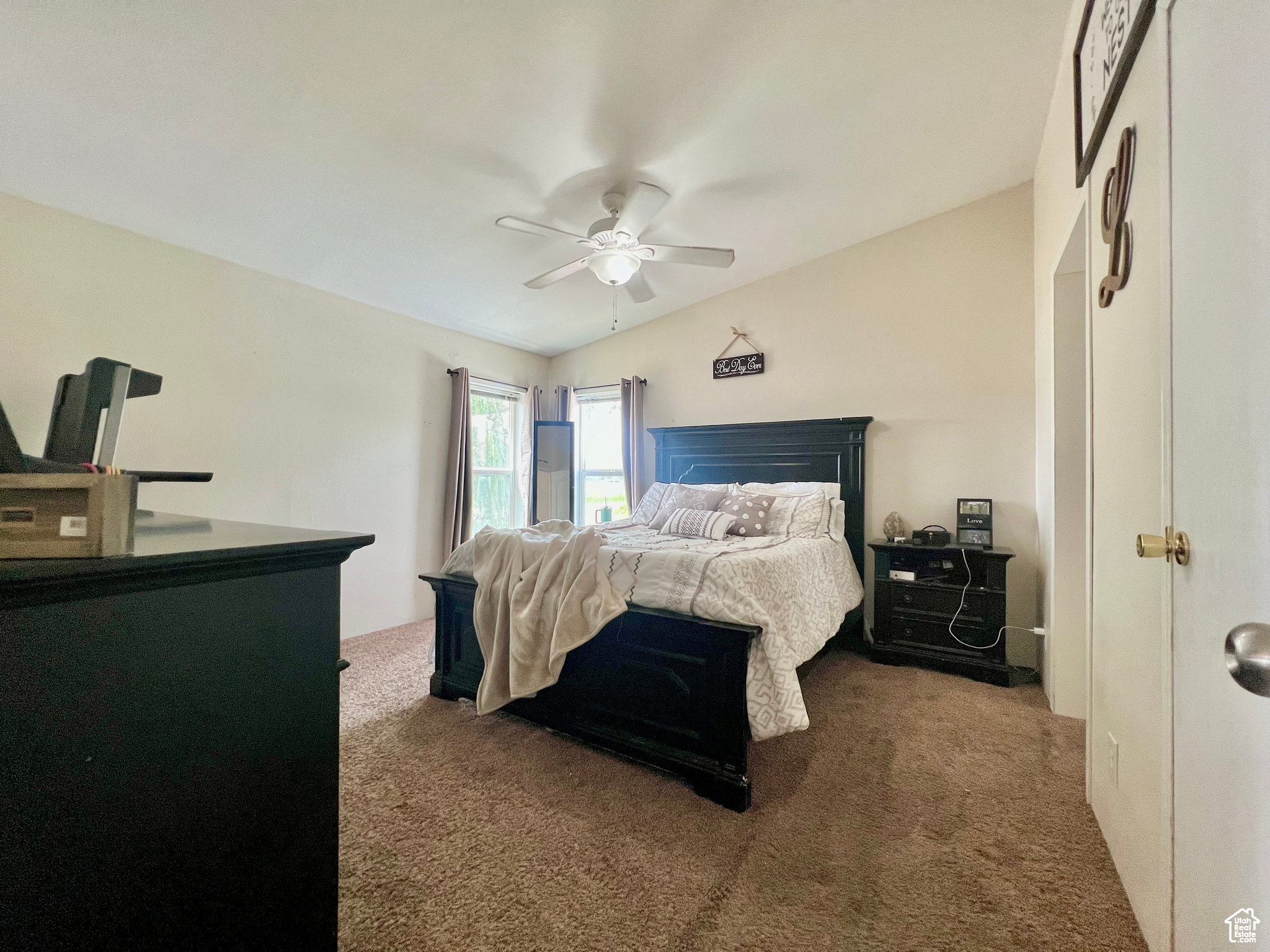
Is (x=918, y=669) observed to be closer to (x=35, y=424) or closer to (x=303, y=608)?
(x=303, y=608)

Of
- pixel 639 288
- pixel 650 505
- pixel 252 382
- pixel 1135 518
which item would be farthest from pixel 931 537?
pixel 252 382

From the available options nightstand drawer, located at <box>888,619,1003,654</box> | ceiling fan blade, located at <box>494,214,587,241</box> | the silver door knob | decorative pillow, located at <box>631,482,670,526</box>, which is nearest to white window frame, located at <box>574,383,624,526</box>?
decorative pillow, located at <box>631,482,670,526</box>

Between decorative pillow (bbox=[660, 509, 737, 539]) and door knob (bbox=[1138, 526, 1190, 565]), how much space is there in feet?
7.16

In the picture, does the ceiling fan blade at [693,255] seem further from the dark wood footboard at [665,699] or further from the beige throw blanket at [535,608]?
the dark wood footboard at [665,699]

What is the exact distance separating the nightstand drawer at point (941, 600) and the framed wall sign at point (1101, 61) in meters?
2.07

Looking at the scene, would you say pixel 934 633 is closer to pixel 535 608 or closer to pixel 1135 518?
pixel 1135 518

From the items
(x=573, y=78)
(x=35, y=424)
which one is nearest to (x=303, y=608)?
(x=573, y=78)

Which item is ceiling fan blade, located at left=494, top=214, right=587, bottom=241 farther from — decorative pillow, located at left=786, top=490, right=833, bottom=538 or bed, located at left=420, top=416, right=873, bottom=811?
decorative pillow, located at left=786, top=490, right=833, bottom=538

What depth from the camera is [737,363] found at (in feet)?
13.5

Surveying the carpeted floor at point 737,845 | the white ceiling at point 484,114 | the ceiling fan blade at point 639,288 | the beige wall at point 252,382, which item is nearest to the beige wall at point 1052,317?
the white ceiling at point 484,114

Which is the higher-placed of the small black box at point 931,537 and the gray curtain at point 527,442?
the gray curtain at point 527,442

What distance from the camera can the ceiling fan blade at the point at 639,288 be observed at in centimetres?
291

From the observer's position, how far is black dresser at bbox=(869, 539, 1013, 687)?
292 centimetres

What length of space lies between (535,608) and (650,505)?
71.0 inches
